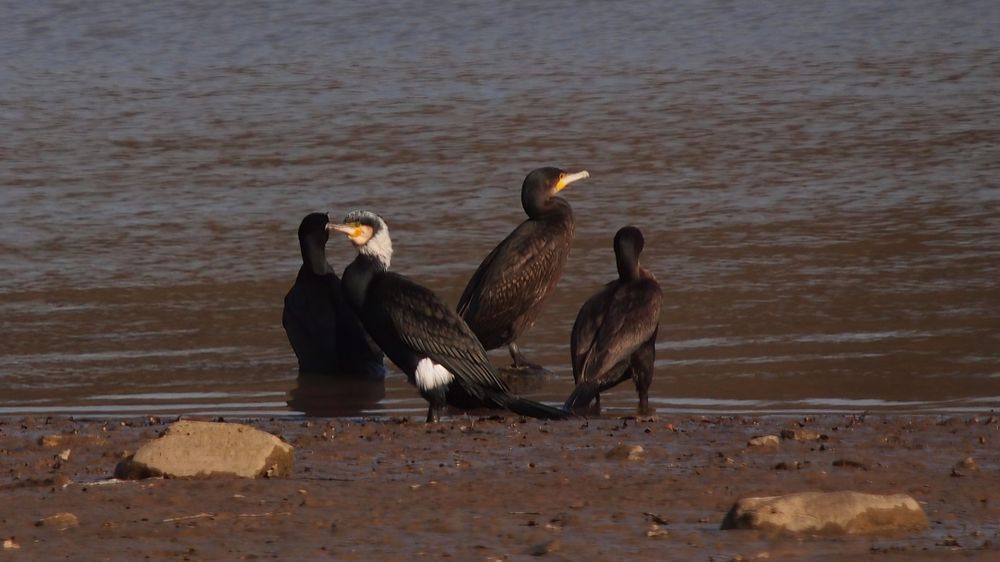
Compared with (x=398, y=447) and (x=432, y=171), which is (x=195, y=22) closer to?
(x=432, y=171)

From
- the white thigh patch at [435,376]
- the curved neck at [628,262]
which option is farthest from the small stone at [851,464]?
the curved neck at [628,262]

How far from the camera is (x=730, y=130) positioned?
14.2 m

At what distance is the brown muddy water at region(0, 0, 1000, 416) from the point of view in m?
8.88

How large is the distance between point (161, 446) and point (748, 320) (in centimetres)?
403

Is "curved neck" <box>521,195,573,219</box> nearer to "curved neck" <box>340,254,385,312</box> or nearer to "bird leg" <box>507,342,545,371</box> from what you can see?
"bird leg" <box>507,342,545,371</box>

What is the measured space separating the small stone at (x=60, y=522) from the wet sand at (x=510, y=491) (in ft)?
0.05

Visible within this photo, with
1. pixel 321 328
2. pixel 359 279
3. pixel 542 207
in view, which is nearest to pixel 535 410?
pixel 359 279

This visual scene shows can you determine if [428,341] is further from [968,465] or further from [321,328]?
[968,465]

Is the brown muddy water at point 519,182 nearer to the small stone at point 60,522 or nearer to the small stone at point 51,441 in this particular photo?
the small stone at point 51,441

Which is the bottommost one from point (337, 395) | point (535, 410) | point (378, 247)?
point (337, 395)

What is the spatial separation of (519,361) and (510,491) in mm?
3132

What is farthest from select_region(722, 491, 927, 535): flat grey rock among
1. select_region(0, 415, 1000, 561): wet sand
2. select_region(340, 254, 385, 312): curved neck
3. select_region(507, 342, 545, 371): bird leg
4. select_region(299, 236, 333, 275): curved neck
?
select_region(299, 236, 333, 275): curved neck

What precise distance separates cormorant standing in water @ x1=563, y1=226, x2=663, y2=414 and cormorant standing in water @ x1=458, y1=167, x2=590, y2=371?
2.17ft

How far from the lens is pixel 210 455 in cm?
608
